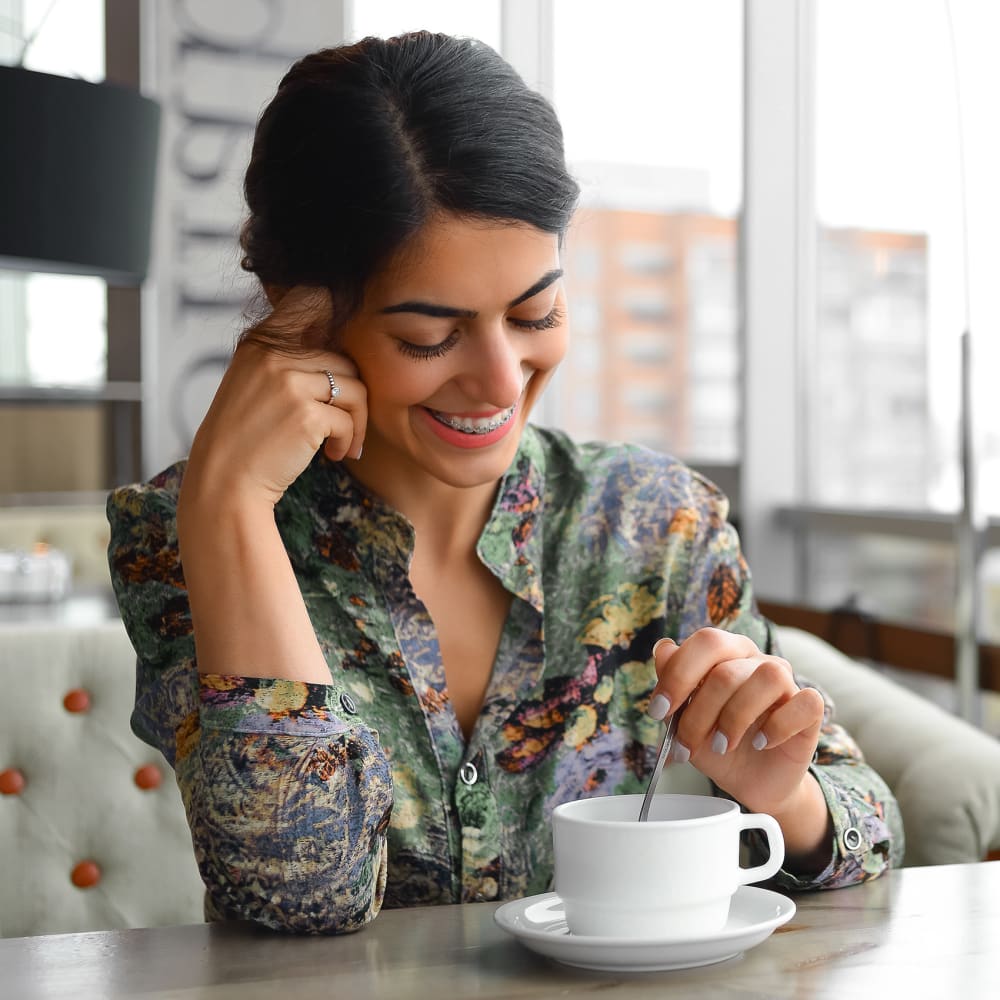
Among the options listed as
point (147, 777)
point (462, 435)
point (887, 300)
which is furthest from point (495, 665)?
point (887, 300)

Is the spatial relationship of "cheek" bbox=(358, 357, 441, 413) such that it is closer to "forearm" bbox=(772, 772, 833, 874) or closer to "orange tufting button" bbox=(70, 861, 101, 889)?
"forearm" bbox=(772, 772, 833, 874)

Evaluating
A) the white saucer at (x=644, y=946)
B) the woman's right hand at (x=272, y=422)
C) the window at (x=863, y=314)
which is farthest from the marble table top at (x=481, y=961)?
the window at (x=863, y=314)

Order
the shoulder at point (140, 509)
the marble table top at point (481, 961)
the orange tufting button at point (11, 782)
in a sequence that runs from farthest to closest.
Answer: the orange tufting button at point (11, 782) → the shoulder at point (140, 509) → the marble table top at point (481, 961)

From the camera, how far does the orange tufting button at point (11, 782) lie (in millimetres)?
1479

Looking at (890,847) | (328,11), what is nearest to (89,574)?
(328,11)

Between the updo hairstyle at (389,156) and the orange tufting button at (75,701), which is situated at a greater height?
the updo hairstyle at (389,156)

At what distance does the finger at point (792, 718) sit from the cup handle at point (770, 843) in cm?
12

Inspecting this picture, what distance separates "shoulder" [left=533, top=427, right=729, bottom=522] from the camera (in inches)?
48.0

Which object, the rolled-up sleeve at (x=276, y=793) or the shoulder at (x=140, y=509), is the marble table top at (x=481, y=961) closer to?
the rolled-up sleeve at (x=276, y=793)

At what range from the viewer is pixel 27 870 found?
1485 mm

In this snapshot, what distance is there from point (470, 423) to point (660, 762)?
370mm

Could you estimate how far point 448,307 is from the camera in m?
0.98

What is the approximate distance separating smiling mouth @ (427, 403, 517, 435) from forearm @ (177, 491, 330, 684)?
0.50ft

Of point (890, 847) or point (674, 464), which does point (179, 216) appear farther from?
point (890, 847)
